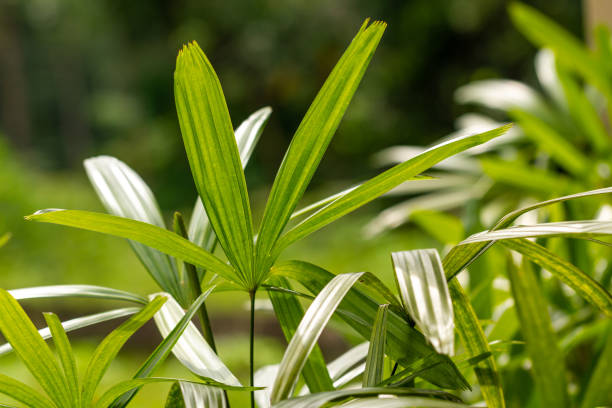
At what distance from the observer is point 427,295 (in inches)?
8.1

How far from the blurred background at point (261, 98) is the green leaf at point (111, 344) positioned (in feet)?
5.62

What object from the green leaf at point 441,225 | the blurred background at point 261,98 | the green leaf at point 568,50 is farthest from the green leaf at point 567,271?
Answer: the blurred background at point 261,98

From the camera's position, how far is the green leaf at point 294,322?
302mm

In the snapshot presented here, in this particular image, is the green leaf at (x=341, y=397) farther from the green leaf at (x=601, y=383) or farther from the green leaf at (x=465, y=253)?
the green leaf at (x=601, y=383)

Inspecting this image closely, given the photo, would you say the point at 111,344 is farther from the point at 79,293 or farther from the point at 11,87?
the point at 11,87

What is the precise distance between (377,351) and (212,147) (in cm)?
11

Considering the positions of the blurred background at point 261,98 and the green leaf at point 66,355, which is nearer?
the green leaf at point 66,355

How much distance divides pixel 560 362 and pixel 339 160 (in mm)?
4402

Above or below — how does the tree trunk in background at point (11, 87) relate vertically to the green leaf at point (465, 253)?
above

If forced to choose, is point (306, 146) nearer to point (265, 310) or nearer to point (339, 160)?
point (265, 310)

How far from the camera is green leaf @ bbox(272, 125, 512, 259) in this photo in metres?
0.24

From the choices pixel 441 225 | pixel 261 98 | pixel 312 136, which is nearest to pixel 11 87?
pixel 261 98

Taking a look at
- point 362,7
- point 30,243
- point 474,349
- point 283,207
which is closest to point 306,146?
point 283,207


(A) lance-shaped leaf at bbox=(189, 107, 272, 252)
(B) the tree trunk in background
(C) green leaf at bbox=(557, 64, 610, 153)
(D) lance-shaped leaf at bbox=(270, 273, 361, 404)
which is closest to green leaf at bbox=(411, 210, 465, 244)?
(C) green leaf at bbox=(557, 64, 610, 153)
